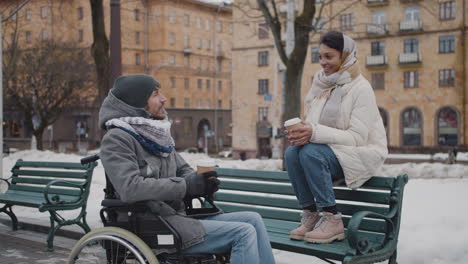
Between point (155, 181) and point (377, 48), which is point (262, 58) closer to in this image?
point (377, 48)

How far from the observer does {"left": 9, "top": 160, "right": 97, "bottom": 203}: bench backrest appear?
7.67 meters

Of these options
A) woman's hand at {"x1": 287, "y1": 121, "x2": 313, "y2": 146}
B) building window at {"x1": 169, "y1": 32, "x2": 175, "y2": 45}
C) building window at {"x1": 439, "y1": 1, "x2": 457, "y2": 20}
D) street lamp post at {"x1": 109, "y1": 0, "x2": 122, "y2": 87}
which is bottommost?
woman's hand at {"x1": 287, "y1": 121, "x2": 313, "y2": 146}

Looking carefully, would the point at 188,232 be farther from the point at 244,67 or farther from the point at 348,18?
the point at 244,67

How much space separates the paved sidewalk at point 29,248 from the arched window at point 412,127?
50221 mm

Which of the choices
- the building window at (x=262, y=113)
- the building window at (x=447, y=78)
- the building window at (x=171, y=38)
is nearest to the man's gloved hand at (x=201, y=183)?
the building window at (x=447, y=78)

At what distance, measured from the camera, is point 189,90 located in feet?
267

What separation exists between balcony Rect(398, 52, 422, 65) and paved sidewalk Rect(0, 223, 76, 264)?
5017cm

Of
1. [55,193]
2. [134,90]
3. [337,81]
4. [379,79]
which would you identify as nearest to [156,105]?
[134,90]

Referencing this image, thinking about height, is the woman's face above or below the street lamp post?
below

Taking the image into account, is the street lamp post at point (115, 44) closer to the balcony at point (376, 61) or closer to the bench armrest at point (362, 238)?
the bench armrest at point (362, 238)

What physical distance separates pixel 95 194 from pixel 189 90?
70.8 metres

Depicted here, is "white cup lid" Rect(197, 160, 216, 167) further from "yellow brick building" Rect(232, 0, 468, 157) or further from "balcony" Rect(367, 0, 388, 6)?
"balcony" Rect(367, 0, 388, 6)

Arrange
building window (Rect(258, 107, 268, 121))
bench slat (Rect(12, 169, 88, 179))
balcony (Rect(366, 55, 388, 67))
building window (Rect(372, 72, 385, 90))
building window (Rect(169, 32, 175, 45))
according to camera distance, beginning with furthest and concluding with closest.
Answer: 1. building window (Rect(169, 32, 175, 45))
2. building window (Rect(258, 107, 268, 121))
3. building window (Rect(372, 72, 385, 90))
4. balcony (Rect(366, 55, 388, 67))
5. bench slat (Rect(12, 169, 88, 179))

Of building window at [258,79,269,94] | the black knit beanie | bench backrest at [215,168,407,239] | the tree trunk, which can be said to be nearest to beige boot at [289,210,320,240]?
bench backrest at [215,168,407,239]
